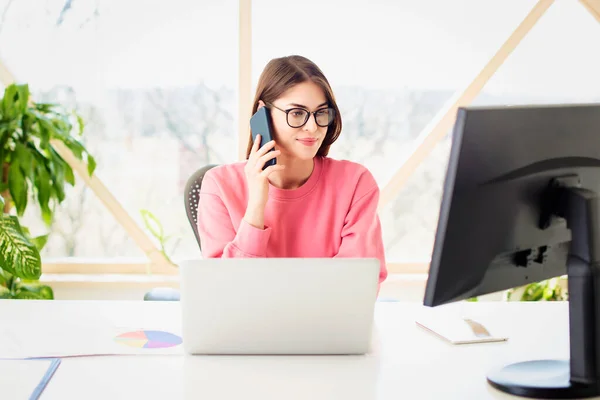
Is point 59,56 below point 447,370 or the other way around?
the other way around

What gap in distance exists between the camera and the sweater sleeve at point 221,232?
2.08 m

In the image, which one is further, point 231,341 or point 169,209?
point 169,209

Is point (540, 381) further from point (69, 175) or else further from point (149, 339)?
point (69, 175)

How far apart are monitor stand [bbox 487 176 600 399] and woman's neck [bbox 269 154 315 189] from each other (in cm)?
103

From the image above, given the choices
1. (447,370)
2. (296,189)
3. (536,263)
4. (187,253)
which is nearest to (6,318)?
(296,189)

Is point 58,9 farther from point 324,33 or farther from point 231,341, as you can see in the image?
point 231,341

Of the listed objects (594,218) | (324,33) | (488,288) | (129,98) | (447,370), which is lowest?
(447,370)

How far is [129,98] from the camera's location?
4086 mm

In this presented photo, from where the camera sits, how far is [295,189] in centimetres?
232

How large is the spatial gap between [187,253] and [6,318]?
7.56ft

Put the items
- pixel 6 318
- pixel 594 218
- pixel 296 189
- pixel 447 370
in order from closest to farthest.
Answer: pixel 594 218
pixel 447 370
pixel 6 318
pixel 296 189

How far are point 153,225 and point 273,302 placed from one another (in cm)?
265

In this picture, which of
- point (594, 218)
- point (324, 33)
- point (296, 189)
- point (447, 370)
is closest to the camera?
point (594, 218)

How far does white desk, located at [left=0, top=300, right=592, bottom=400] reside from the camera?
1.43 meters
